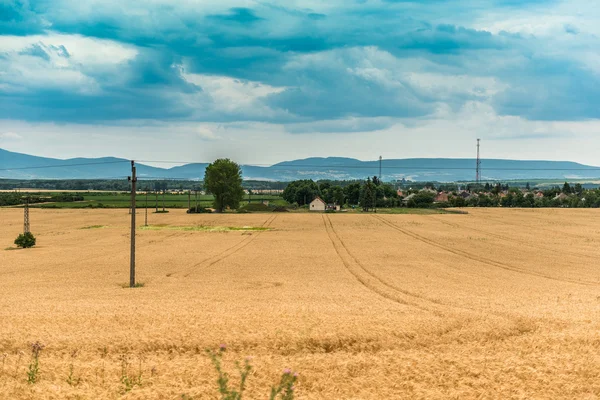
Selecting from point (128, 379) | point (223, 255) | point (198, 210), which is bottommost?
point (223, 255)

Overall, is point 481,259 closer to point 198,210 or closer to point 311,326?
point 311,326

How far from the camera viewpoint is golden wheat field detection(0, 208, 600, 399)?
16.2m

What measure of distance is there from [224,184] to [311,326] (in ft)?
435

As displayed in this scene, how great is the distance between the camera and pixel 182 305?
26.7 meters

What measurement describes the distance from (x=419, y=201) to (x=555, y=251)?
344 feet

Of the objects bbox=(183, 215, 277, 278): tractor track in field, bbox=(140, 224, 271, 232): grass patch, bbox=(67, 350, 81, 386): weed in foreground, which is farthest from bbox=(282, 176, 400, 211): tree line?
bbox=(67, 350, 81, 386): weed in foreground

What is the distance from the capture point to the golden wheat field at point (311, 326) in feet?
53.1

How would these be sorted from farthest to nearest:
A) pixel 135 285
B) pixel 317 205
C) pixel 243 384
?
pixel 317 205, pixel 135 285, pixel 243 384

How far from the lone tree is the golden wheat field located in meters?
98.2

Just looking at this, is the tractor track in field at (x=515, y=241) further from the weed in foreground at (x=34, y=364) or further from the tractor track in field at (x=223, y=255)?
the weed in foreground at (x=34, y=364)

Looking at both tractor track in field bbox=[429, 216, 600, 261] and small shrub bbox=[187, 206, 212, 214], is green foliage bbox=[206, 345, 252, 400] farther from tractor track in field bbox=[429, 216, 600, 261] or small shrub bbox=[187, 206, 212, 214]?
small shrub bbox=[187, 206, 212, 214]

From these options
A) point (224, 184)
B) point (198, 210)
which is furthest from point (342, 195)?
point (198, 210)

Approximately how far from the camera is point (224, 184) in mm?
152625

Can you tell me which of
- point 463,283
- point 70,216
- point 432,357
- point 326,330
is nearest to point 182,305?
point 326,330
